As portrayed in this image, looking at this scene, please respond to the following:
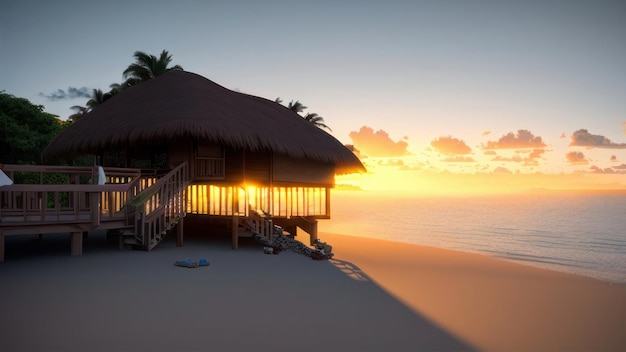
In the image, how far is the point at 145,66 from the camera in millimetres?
32438

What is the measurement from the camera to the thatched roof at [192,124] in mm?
15133

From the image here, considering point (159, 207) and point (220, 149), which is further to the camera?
point (220, 149)

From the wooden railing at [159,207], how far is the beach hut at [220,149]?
0.13 m

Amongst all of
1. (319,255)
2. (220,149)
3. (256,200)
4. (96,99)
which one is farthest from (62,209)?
(96,99)

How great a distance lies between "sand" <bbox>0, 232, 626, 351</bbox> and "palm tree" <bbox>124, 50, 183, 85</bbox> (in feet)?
65.7

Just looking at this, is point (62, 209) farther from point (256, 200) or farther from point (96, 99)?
point (96, 99)

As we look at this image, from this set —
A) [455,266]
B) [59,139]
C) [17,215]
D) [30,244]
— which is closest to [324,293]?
[455,266]

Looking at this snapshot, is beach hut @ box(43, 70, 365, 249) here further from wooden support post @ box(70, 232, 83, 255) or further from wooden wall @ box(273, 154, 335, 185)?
wooden support post @ box(70, 232, 83, 255)

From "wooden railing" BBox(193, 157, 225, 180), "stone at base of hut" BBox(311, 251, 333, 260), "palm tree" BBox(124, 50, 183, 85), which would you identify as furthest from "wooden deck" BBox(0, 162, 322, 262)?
"palm tree" BBox(124, 50, 183, 85)

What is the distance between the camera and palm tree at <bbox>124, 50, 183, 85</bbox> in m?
32.0

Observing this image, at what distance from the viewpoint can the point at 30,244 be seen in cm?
1456

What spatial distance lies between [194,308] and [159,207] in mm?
5941

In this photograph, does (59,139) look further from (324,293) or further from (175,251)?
(324,293)

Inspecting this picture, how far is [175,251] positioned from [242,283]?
4.30m
